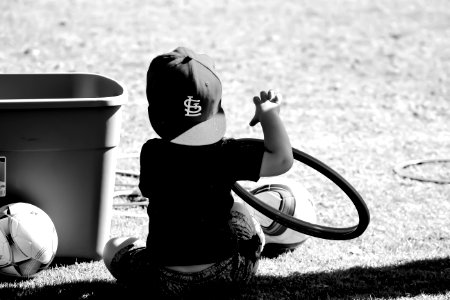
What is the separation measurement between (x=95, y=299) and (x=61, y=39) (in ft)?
21.6

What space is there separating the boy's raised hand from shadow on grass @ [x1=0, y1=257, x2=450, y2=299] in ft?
2.96

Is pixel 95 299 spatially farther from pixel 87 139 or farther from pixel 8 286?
pixel 87 139

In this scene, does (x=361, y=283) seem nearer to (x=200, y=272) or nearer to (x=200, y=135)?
(x=200, y=272)

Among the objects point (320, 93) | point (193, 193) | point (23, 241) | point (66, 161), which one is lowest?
point (320, 93)

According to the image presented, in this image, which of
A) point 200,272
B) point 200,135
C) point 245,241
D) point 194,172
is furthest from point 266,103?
point 200,272

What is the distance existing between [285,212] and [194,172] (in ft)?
3.77

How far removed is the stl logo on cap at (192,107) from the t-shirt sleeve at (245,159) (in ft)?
0.64

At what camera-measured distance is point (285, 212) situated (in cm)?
421

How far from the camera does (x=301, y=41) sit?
33.8 feet

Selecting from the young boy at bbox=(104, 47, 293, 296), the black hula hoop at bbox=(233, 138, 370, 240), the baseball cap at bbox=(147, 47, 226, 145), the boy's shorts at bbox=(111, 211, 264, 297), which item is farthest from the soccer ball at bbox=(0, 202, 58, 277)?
the black hula hoop at bbox=(233, 138, 370, 240)

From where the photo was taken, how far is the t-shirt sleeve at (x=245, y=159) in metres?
3.14

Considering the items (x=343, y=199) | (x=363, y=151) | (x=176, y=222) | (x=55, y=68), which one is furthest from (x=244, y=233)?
(x=55, y=68)

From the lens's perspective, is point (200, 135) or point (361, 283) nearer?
point (200, 135)

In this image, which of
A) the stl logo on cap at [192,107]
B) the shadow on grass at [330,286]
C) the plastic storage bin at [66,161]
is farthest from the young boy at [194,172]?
the plastic storage bin at [66,161]
